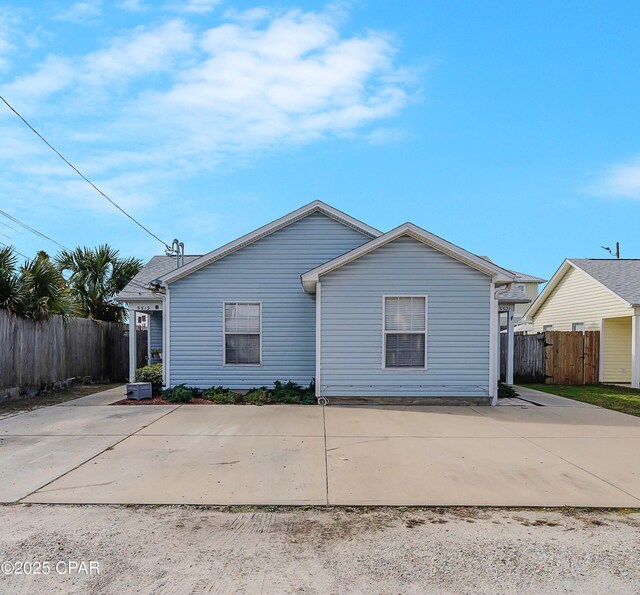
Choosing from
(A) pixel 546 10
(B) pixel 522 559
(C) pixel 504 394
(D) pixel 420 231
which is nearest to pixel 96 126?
(D) pixel 420 231

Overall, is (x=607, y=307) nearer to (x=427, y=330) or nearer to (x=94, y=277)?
(x=427, y=330)

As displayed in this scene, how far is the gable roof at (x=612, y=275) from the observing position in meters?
16.9

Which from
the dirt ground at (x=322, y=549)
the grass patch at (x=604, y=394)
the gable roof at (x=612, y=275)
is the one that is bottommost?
the grass patch at (x=604, y=394)

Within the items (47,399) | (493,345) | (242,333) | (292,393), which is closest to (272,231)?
(242,333)

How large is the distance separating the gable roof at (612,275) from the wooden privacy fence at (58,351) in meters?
16.7

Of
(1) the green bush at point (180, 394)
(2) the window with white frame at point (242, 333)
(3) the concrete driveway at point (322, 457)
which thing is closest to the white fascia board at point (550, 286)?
(3) the concrete driveway at point (322, 457)

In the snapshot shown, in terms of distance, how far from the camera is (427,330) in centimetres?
1159

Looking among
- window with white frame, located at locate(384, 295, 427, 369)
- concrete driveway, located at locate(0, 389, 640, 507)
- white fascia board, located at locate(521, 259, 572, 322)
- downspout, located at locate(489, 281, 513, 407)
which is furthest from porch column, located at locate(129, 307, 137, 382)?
white fascia board, located at locate(521, 259, 572, 322)

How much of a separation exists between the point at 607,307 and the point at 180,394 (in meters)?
14.4

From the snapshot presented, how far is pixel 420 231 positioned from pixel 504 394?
5.06 metres

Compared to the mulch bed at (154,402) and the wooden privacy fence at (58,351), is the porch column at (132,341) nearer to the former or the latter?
the wooden privacy fence at (58,351)

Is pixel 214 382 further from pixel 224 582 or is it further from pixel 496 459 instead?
pixel 224 582

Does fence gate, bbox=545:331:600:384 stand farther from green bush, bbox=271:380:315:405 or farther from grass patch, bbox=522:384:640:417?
green bush, bbox=271:380:315:405

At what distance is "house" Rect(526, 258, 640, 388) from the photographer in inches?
655
